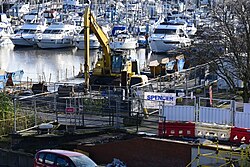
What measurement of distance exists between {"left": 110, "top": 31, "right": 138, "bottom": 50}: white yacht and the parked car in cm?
5897

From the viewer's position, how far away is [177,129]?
21000 millimetres

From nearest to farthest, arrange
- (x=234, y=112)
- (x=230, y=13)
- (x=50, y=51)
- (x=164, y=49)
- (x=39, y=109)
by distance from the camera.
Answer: (x=234, y=112) → (x=39, y=109) → (x=230, y=13) → (x=164, y=49) → (x=50, y=51)

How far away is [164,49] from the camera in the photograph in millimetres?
80688

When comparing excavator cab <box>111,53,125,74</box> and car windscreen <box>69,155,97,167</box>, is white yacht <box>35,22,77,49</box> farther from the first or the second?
car windscreen <box>69,155,97,167</box>

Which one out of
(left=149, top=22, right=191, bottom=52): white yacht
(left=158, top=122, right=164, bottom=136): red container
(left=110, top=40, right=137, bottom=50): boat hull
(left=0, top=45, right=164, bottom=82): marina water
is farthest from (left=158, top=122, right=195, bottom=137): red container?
(left=149, top=22, right=191, bottom=52): white yacht

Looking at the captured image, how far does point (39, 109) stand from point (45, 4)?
320 feet

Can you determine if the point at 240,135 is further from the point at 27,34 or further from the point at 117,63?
the point at 27,34

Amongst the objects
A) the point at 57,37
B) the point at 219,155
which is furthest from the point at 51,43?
the point at 219,155

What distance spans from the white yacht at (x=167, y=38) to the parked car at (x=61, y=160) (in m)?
62.1

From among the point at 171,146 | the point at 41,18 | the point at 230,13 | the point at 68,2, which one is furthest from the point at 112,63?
the point at 68,2

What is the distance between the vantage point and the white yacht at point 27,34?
89.4m

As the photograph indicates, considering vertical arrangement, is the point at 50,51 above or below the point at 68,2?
below

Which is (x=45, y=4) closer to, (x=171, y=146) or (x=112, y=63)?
(x=112, y=63)

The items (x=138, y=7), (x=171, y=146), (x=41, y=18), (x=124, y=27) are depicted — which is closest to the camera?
(x=171, y=146)
